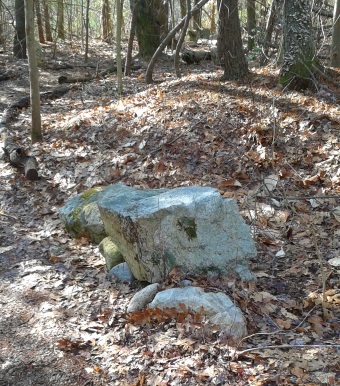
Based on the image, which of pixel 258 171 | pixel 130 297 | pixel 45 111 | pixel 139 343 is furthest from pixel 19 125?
pixel 139 343

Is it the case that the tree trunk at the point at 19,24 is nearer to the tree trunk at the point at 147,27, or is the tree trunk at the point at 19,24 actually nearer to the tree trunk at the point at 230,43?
the tree trunk at the point at 147,27

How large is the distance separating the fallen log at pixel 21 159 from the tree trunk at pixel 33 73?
0.59 meters

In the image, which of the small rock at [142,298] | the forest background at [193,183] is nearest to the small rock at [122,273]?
the forest background at [193,183]

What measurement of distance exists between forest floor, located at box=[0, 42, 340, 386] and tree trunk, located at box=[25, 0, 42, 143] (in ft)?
1.13

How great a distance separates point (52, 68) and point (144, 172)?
39.5 ft

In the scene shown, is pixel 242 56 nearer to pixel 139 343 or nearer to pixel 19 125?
pixel 19 125

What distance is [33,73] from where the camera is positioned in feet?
30.2

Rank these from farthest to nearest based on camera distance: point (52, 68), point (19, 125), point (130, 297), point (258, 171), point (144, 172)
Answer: point (52, 68), point (19, 125), point (144, 172), point (258, 171), point (130, 297)

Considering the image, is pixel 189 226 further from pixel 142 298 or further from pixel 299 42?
pixel 299 42

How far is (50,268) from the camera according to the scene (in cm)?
568

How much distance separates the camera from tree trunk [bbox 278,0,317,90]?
816cm

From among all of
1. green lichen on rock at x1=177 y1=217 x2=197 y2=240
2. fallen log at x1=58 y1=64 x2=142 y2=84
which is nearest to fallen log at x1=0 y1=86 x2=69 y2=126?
fallen log at x1=58 y1=64 x2=142 y2=84

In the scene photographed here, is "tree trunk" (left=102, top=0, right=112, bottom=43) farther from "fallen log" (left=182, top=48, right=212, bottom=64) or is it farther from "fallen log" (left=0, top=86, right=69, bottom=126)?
"fallen log" (left=0, top=86, right=69, bottom=126)

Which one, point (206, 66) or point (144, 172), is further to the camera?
point (206, 66)
